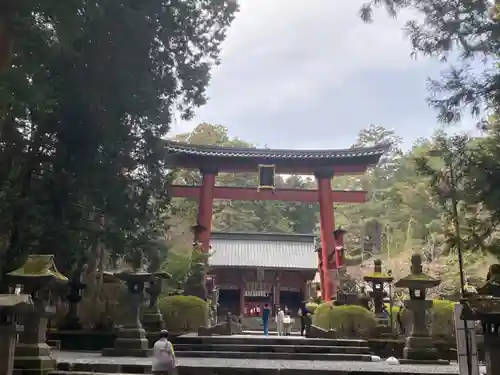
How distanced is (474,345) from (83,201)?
10.3m

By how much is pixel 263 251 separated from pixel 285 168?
8.09 meters

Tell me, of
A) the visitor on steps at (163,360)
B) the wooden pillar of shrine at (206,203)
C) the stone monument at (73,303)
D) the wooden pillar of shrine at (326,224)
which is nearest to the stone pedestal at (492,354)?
the visitor on steps at (163,360)

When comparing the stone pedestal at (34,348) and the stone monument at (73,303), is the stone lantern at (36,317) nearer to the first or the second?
the stone pedestal at (34,348)

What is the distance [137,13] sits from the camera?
43.2ft

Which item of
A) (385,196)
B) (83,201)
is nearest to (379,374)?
(83,201)

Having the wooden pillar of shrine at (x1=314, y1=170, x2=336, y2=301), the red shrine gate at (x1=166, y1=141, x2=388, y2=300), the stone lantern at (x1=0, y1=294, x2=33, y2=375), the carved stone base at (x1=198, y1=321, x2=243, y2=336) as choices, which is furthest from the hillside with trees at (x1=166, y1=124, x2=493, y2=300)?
the stone lantern at (x1=0, y1=294, x2=33, y2=375)

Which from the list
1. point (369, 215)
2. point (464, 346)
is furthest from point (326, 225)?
point (369, 215)

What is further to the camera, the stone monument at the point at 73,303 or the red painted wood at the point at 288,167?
the red painted wood at the point at 288,167

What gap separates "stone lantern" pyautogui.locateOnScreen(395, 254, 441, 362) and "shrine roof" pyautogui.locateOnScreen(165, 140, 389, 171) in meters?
13.0

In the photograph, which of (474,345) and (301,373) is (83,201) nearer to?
(301,373)

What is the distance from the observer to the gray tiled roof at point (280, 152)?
24.3 meters

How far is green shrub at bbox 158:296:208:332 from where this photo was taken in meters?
15.8

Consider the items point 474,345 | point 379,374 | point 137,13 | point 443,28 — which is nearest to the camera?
point 474,345

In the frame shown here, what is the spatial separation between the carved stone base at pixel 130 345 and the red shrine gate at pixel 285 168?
1164 cm
